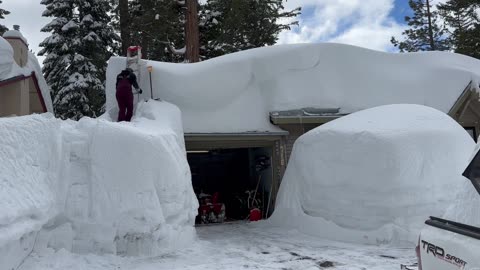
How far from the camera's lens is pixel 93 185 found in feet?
21.5

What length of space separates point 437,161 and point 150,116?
637cm

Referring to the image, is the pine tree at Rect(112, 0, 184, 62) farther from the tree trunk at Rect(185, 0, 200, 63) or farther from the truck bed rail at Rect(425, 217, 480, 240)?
the truck bed rail at Rect(425, 217, 480, 240)

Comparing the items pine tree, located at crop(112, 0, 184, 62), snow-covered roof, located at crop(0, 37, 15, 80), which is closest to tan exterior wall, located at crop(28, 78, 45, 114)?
snow-covered roof, located at crop(0, 37, 15, 80)

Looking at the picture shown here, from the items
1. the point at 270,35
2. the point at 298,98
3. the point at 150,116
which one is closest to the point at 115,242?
the point at 150,116

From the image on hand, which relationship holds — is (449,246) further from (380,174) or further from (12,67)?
(12,67)

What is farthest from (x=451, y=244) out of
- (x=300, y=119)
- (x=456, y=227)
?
(x=300, y=119)

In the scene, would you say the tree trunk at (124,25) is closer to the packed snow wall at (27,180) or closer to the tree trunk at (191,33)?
the tree trunk at (191,33)

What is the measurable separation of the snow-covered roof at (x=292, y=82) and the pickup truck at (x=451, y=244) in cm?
926

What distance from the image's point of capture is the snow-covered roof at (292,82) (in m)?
12.4

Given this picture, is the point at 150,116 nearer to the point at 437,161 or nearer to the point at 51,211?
the point at 51,211

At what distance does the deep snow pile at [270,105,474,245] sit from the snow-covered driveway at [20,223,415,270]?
0.60 meters

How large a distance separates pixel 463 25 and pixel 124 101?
30417mm

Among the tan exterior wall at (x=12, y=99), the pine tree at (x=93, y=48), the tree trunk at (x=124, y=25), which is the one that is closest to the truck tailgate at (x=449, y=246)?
the tan exterior wall at (x=12, y=99)

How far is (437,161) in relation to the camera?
28.5 feet
